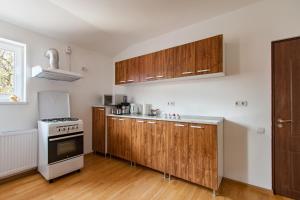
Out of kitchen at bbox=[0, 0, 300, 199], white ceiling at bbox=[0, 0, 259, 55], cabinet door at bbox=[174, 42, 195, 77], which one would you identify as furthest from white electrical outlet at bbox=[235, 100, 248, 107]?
white ceiling at bbox=[0, 0, 259, 55]

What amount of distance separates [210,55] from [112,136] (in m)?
2.35

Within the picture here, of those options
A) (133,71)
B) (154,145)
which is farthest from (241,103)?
(133,71)

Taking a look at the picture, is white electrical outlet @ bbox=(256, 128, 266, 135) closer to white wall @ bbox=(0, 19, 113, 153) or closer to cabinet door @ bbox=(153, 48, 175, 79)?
cabinet door @ bbox=(153, 48, 175, 79)

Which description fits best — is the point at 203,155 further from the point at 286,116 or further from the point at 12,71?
the point at 12,71

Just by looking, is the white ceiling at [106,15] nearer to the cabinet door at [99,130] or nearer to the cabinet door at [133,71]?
the cabinet door at [133,71]

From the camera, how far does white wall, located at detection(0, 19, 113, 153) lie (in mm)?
2406

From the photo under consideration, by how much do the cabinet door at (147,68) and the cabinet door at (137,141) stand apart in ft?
2.65

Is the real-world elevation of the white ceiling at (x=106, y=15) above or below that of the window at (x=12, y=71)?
above

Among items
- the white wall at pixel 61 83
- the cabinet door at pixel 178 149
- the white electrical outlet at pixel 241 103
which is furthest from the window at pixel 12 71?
the white electrical outlet at pixel 241 103

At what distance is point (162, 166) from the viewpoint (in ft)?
8.03

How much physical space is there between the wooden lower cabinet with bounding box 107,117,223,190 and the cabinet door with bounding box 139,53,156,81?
2.70 ft

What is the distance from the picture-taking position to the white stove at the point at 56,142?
228 centimetres

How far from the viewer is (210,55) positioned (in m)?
2.17

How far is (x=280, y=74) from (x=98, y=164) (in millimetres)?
3245
